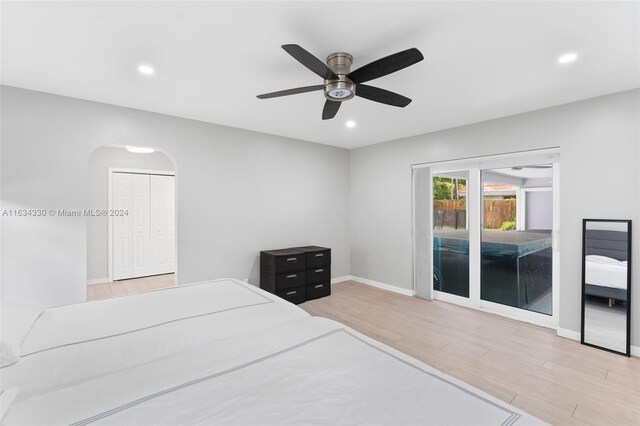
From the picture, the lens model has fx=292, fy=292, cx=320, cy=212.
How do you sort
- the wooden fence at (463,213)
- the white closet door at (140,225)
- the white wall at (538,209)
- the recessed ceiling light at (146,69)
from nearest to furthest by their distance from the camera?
the recessed ceiling light at (146,69) < the white wall at (538,209) < the wooden fence at (463,213) < the white closet door at (140,225)

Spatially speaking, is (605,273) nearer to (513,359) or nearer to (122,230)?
(513,359)

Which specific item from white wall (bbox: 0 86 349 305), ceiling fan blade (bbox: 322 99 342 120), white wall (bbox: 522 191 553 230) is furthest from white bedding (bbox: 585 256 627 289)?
white wall (bbox: 0 86 349 305)

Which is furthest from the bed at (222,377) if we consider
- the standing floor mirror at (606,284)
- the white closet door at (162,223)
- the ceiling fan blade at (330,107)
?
the white closet door at (162,223)

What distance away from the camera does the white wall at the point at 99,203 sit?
16.6 ft

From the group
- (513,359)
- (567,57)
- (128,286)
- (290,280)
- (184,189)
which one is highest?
(567,57)

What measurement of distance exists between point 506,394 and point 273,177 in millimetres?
3827

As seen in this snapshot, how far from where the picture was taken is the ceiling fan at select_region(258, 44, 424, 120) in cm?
183

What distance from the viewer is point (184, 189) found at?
382 centimetres

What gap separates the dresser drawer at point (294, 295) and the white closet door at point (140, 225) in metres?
3.15

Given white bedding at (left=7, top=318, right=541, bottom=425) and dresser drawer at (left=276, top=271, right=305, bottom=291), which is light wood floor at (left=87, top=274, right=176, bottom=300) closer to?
dresser drawer at (left=276, top=271, right=305, bottom=291)

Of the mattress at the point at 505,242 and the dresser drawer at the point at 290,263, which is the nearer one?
the mattress at the point at 505,242

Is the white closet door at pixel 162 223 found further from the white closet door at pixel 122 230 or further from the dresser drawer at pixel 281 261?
the dresser drawer at pixel 281 261

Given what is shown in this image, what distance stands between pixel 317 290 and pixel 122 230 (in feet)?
12.5

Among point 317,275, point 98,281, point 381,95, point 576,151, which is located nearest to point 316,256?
point 317,275
